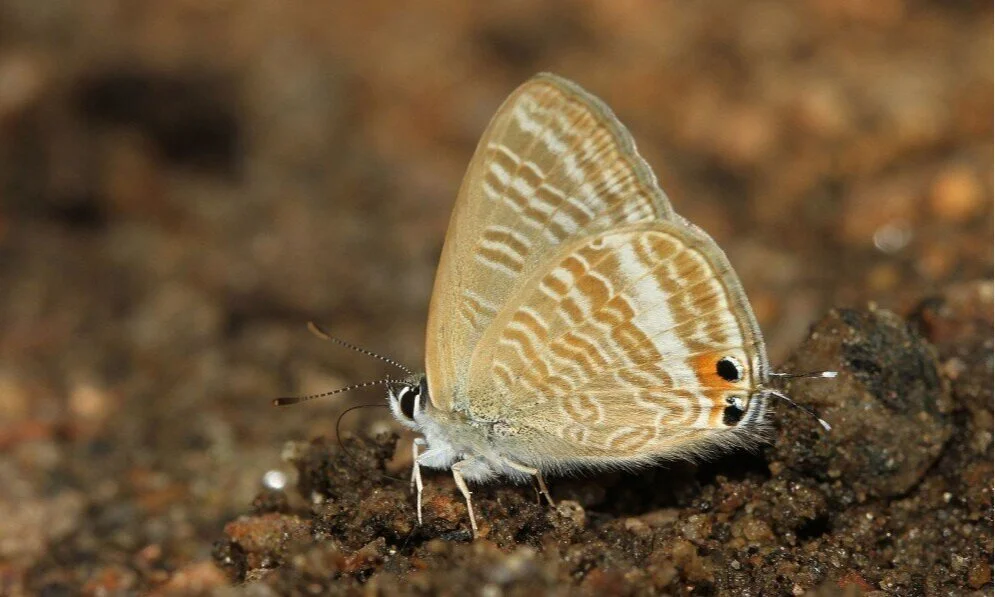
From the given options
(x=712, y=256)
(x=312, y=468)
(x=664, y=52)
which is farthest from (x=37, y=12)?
(x=712, y=256)

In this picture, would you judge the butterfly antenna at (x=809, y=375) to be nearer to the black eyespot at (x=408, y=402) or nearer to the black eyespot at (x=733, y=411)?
the black eyespot at (x=733, y=411)

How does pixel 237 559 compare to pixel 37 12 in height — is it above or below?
below

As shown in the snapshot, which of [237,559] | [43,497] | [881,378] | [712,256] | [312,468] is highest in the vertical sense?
[712,256]

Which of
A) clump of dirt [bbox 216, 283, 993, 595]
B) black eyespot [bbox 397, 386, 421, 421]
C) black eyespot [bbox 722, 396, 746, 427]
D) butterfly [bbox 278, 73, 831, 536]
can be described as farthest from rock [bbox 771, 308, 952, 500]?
black eyespot [bbox 397, 386, 421, 421]

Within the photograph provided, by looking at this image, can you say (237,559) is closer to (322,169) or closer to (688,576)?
(688,576)

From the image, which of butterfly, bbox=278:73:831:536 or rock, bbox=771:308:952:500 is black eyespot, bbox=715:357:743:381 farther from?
rock, bbox=771:308:952:500

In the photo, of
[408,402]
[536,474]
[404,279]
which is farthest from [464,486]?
[404,279]

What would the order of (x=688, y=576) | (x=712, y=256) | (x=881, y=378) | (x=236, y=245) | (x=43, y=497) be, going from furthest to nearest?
(x=236, y=245)
(x=43, y=497)
(x=881, y=378)
(x=712, y=256)
(x=688, y=576)

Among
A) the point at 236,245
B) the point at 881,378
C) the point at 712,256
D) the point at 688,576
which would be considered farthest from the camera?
the point at 236,245
